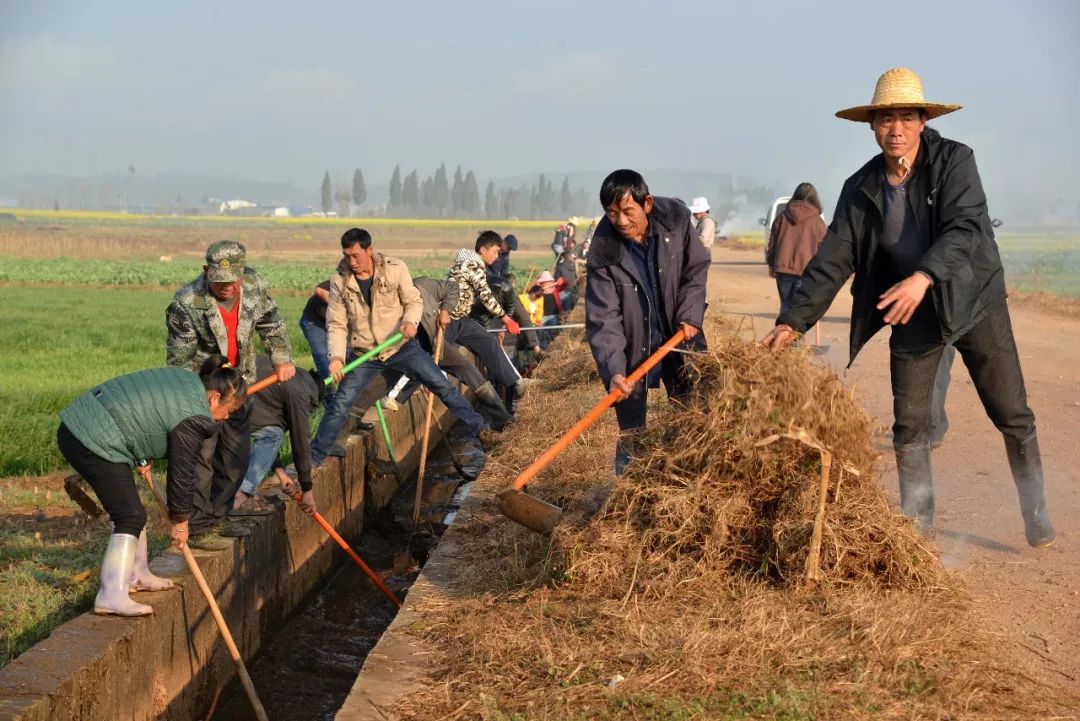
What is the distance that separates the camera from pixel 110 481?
15.9 ft

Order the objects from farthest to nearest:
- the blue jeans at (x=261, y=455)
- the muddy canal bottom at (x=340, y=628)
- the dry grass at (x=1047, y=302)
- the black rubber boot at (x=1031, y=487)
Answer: the dry grass at (x=1047, y=302)
the blue jeans at (x=261, y=455)
the muddy canal bottom at (x=340, y=628)
the black rubber boot at (x=1031, y=487)

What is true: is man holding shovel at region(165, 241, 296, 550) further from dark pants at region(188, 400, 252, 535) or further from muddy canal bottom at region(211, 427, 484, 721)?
muddy canal bottom at region(211, 427, 484, 721)

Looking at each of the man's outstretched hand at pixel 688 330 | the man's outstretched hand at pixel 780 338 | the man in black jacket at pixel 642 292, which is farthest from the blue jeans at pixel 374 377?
the man's outstretched hand at pixel 780 338

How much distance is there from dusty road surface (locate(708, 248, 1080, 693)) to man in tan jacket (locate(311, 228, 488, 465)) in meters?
3.17

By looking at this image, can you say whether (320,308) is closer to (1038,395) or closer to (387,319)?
(387,319)

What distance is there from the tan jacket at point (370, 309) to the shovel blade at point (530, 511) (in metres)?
3.59

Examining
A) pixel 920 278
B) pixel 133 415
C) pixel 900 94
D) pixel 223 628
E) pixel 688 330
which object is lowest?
pixel 223 628

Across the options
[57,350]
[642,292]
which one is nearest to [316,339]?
[642,292]

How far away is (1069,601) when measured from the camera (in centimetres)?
462

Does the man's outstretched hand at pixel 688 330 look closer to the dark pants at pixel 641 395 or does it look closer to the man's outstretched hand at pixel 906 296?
the dark pants at pixel 641 395

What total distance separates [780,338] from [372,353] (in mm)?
4082

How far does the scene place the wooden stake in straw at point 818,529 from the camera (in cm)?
422

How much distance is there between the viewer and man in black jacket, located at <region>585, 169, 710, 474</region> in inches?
205

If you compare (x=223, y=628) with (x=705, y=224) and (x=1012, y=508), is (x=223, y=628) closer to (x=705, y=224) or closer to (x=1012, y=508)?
(x=1012, y=508)
